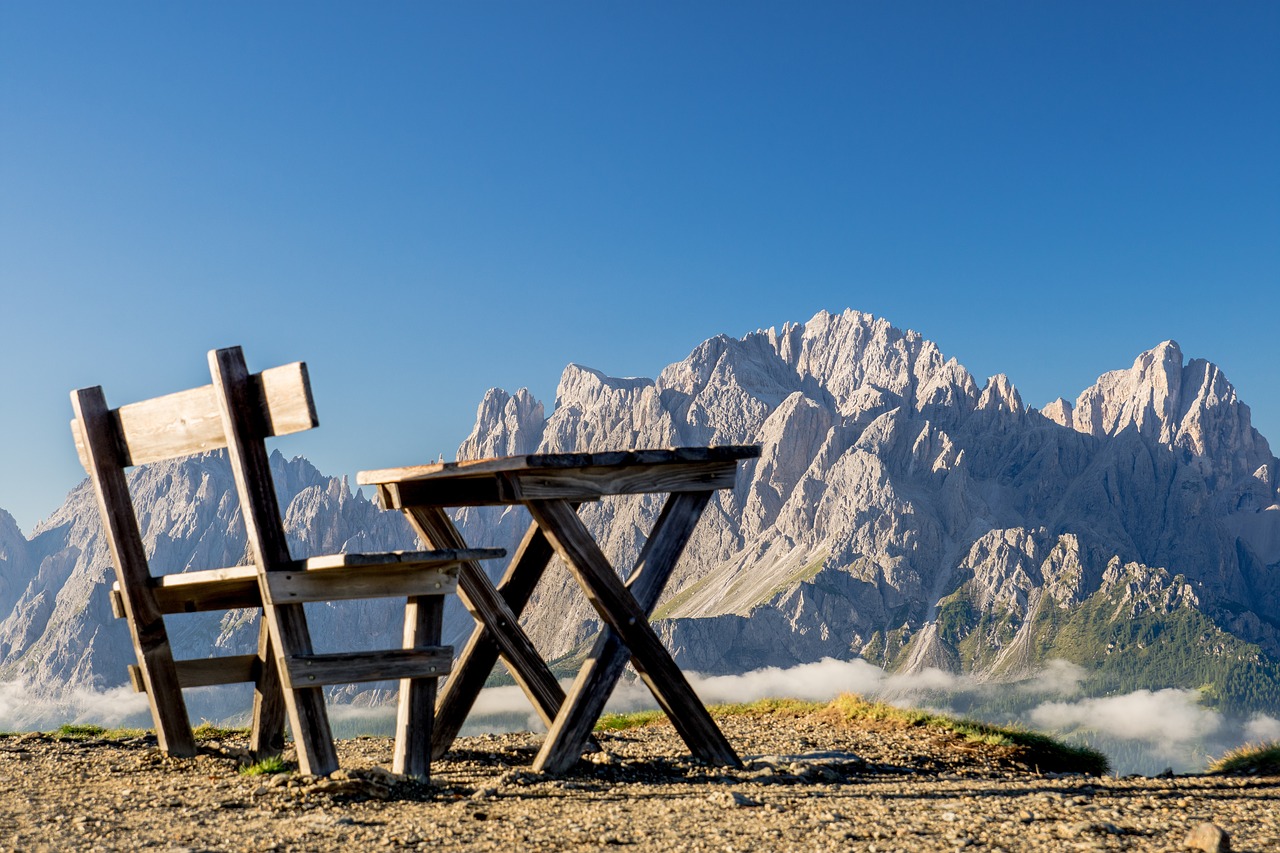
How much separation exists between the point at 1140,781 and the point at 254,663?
29.6ft

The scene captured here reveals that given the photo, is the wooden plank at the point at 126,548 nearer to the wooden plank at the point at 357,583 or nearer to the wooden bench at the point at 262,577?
the wooden bench at the point at 262,577

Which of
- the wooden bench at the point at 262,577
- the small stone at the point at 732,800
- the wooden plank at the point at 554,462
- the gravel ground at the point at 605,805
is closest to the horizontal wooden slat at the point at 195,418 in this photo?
the wooden bench at the point at 262,577

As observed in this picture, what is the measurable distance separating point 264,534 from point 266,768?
2.31 meters

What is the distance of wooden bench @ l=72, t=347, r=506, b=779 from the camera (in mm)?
7664

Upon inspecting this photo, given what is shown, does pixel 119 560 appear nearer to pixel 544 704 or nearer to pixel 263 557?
pixel 263 557

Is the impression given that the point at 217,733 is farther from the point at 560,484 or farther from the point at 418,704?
the point at 560,484

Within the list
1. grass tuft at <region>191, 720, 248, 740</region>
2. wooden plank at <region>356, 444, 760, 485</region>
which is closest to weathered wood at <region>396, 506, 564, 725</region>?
wooden plank at <region>356, 444, 760, 485</region>

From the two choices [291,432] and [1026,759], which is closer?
[291,432]

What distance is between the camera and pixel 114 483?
894 cm

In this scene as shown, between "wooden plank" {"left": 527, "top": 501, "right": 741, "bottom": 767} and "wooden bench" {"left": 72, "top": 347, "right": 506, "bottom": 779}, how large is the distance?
2.34 feet

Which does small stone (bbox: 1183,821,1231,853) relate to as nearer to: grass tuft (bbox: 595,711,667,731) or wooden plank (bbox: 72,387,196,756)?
wooden plank (bbox: 72,387,196,756)

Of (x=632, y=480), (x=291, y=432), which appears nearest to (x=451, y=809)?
(x=291, y=432)

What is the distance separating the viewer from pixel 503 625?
1038 cm

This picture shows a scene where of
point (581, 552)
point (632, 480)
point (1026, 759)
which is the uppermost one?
point (632, 480)
